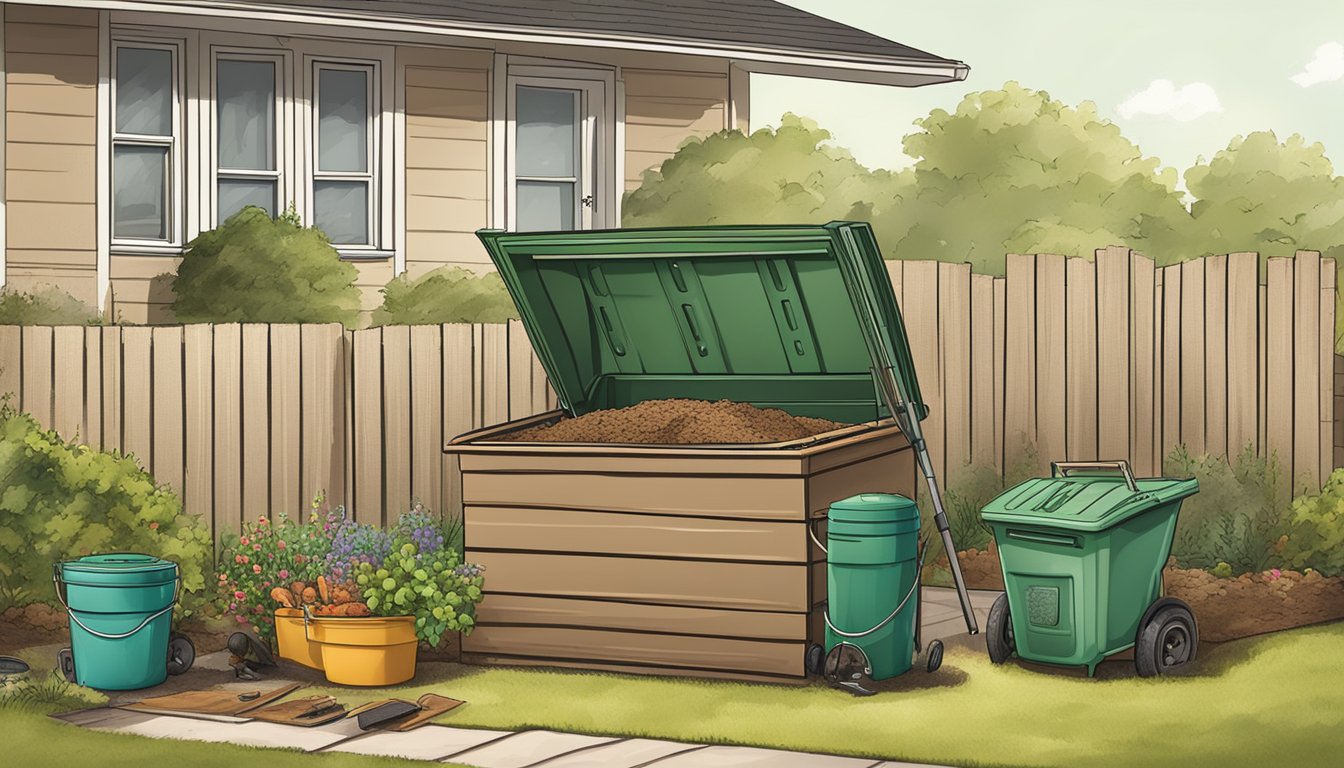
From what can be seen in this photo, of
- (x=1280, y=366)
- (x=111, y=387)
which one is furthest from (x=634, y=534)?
(x=1280, y=366)

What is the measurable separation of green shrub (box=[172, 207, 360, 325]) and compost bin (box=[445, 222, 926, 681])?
3870 millimetres

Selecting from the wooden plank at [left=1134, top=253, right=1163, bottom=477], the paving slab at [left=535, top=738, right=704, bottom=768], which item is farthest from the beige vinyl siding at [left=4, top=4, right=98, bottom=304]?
the paving slab at [left=535, top=738, right=704, bottom=768]

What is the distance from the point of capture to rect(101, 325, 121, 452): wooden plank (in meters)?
9.55

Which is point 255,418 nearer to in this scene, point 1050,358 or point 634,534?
point 634,534

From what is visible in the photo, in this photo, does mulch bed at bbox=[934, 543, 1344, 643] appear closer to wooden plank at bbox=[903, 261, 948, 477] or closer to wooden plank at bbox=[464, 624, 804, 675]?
wooden plank at bbox=[903, 261, 948, 477]

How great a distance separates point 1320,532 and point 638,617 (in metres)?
4.08

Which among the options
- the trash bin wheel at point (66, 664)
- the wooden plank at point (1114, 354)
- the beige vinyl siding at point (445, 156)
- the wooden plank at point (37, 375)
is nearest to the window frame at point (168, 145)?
the beige vinyl siding at point (445, 156)

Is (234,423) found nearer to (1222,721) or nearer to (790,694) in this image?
(790,694)

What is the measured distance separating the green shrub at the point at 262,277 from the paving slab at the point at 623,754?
6381mm

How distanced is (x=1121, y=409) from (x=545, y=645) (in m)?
4.39

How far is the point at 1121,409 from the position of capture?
34.1ft

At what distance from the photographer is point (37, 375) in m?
9.49

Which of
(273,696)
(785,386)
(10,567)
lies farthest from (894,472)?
(10,567)

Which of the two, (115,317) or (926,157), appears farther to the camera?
(926,157)
